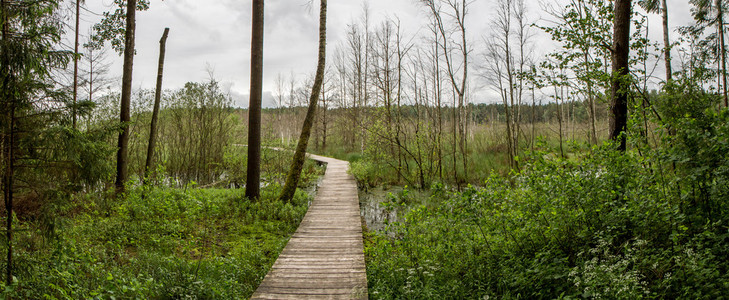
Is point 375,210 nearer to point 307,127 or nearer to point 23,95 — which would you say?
point 307,127

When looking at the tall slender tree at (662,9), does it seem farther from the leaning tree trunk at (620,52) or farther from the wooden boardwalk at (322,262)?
the wooden boardwalk at (322,262)

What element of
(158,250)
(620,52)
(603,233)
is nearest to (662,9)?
(620,52)

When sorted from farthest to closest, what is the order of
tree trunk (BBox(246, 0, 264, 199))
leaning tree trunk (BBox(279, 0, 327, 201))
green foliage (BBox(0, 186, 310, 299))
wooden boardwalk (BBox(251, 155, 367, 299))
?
1. leaning tree trunk (BBox(279, 0, 327, 201))
2. tree trunk (BBox(246, 0, 264, 199))
3. wooden boardwalk (BBox(251, 155, 367, 299))
4. green foliage (BBox(0, 186, 310, 299))

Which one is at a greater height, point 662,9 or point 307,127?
point 662,9

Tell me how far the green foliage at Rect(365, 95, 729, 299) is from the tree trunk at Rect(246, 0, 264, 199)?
166 inches

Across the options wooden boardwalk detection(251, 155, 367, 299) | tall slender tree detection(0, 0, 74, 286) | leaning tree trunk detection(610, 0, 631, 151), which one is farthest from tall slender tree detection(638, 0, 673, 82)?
tall slender tree detection(0, 0, 74, 286)

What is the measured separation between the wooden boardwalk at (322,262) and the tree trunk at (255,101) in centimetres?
167

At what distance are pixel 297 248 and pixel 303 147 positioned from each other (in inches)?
150

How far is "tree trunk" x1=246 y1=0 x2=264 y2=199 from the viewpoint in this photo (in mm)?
8008

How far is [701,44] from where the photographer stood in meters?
11.6

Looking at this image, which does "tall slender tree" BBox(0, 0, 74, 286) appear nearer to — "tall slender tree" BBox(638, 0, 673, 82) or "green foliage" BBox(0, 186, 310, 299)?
"green foliage" BBox(0, 186, 310, 299)

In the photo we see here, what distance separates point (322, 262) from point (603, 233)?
11.0 feet

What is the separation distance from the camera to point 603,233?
370cm

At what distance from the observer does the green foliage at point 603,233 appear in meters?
2.94
